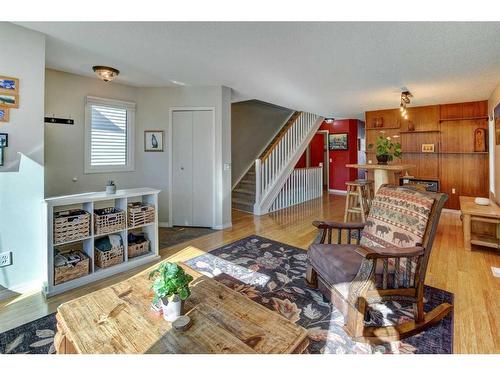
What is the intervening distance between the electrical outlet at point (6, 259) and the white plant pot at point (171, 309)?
1.92 m

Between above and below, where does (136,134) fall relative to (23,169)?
above

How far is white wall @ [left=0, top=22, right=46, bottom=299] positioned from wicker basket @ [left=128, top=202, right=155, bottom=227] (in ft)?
2.65

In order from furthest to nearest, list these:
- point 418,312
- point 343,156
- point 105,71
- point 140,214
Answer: point 343,156 < point 105,71 < point 140,214 < point 418,312

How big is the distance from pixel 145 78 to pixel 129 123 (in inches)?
33.3

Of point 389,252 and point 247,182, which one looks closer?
point 389,252

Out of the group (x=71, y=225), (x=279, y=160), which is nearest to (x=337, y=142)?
(x=279, y=160)

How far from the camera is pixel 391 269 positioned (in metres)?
1.83

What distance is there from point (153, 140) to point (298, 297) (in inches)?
138

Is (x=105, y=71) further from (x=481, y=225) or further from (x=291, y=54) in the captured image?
(x=481, y=225)

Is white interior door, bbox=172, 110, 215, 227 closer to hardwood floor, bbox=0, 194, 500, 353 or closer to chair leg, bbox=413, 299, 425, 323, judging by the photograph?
hardwood floor, bbox=0, 194, 500, 353

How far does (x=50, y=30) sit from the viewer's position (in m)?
2.36

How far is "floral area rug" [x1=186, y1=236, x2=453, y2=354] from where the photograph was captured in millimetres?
1646

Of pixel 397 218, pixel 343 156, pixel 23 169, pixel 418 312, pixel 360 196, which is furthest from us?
pixel 343 156
